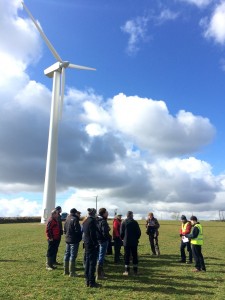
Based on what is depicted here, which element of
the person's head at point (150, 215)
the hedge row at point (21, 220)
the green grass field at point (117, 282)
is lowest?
the green grass field at point (117, 282)

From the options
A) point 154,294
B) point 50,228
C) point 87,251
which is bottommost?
point 154,294

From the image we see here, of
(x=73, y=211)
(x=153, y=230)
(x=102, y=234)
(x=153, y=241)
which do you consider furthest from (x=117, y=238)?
(x=73, y=211)

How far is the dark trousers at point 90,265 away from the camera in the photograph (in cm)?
1145

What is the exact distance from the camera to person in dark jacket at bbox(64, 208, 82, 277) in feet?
42.2

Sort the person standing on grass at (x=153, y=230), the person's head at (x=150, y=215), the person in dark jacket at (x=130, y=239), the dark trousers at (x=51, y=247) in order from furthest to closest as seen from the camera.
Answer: the person's head at (x=150, y=215)
the person standing on grass at (x=153, y=230)
the dark trousers at (x=51, y=247)
the person in dark jacket at (x=130, y=239)

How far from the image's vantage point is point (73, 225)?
13.1 metres

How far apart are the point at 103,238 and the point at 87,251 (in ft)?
5.64

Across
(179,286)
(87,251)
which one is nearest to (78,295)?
(87,251)

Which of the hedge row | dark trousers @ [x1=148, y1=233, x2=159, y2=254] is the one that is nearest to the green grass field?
dark trousers @ [x1=148, y1=233, x2=159, y2=254]

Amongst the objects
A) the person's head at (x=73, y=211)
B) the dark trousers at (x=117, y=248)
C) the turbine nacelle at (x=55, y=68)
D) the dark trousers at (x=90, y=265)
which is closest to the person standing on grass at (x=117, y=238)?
the dark trousers at (x=117, y=248)

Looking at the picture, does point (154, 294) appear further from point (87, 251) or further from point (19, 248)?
point (19, 248)

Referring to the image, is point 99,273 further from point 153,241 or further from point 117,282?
point 153,241

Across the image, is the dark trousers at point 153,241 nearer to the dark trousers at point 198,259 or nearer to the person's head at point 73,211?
the dark trousers at point 198,259

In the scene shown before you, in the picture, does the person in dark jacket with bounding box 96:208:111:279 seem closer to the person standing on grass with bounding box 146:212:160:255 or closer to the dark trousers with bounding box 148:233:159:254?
the person standing on grass with bounding box 146:212:160:255
